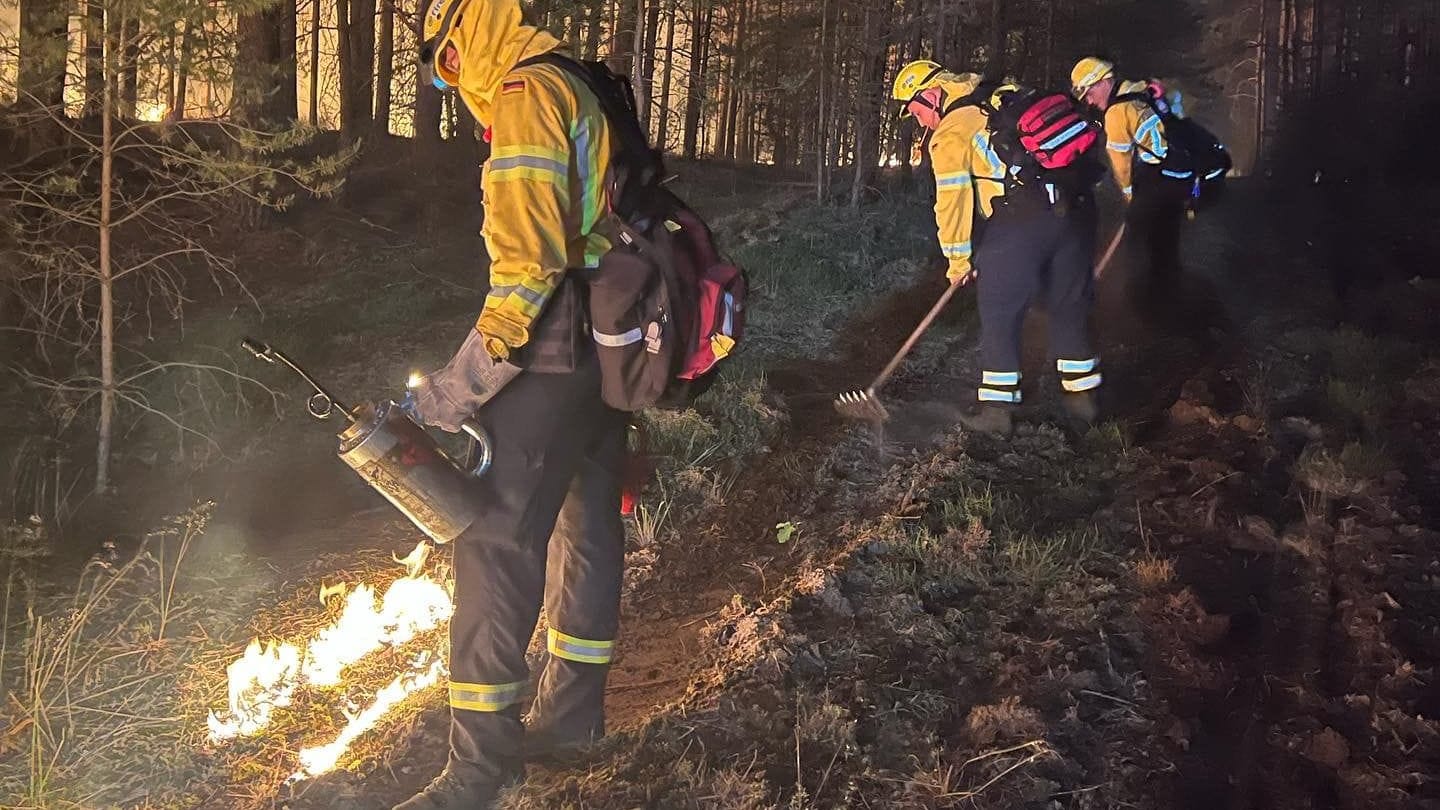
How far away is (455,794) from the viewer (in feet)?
9.04

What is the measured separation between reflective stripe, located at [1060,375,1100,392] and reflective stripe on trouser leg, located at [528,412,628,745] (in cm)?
359

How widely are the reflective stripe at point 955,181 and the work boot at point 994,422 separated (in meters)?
1.24

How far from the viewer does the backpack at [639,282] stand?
8.99ft

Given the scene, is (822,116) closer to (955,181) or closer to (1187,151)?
(1187,151)

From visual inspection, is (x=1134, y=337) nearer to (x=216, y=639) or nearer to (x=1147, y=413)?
(x=1147, y=413)

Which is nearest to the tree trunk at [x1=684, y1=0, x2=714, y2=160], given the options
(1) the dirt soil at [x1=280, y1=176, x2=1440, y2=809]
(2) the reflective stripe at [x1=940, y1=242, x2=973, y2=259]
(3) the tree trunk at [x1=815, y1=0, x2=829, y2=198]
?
(3) the tree trunk at [x1=815, y1=0, x2=829, y2=198]

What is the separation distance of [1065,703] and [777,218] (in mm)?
10744

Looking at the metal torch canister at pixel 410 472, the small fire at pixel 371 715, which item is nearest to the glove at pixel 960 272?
the small fire at pixel 371 715

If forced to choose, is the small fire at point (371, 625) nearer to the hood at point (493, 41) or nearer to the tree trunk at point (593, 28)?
the hood at point (493, 41)

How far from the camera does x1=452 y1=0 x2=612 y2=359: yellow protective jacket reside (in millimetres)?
2498

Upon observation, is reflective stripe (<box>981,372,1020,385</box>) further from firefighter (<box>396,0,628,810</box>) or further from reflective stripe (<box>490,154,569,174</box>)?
reflective stripe (<box>490,154,569,174</box>)

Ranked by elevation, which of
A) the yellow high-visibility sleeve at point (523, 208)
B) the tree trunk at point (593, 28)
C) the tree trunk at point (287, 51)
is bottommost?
the yellow high-visibility sleeve at point (523, 208)

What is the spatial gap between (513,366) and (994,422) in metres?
3.68

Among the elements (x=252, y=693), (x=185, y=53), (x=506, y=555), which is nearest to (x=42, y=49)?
(x=185, y=53)
